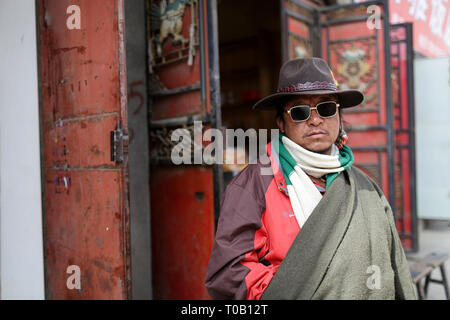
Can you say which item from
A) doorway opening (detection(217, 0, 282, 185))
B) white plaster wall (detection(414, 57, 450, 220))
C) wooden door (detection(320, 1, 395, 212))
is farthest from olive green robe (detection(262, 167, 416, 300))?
white plaster wall (detection(414, 57, 450, 220))

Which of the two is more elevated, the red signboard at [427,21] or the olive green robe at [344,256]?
the red signboard at [427,21]

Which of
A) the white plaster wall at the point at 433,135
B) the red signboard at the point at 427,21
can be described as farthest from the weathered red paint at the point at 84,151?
the white plaster wall at the point at 433,135

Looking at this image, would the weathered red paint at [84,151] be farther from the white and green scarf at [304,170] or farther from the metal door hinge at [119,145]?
the white and green scarf at [304,170]

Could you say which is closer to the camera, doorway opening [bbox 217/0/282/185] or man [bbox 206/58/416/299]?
man [bbox 206/58/416/299]

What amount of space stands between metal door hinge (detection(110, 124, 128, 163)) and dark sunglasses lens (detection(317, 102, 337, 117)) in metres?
1.22

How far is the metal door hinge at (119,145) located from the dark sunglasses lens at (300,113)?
1113mm

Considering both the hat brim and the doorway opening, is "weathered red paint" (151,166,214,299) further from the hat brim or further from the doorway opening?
the doorway opening

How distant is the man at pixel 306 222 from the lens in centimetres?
138

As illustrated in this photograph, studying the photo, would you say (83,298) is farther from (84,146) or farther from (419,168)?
(419,168)

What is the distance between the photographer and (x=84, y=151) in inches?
99.9

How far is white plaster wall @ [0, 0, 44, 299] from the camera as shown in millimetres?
2895

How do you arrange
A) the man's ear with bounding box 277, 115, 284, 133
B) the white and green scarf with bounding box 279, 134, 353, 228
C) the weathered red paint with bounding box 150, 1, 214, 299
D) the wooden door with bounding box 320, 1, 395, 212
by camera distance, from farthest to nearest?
the wooden door with bounding box 320, 1, 395, 212 → the weathered red paint with bounding box 150, 1, 214, 299 → the man's ear with bounding box 277, 115, 284, 133 → the white and green scarf with bounding box 279, 134, 353, 228

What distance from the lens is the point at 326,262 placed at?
138 cm

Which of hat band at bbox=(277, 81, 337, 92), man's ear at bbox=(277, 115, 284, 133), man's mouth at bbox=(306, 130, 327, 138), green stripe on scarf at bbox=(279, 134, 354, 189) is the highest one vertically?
hat band at bbox=(277, 81, 337, 92)
